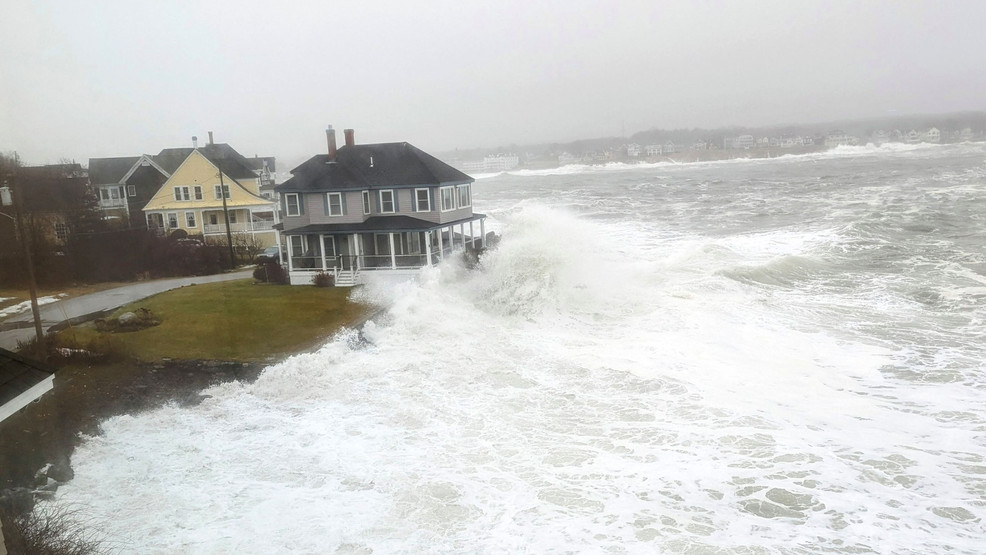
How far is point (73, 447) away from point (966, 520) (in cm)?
1138

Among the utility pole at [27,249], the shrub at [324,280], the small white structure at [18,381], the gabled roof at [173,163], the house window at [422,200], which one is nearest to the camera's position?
the small white structure at [18,381]


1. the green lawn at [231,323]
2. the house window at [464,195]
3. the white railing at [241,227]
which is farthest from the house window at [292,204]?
the house window at [464,195]

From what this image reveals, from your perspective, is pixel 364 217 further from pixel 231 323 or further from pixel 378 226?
pixel 231 323

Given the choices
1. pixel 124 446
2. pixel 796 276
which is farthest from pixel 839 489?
pixel 796 276

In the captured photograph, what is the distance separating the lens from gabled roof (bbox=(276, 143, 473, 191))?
65.0ft

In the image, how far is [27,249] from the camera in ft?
29.3

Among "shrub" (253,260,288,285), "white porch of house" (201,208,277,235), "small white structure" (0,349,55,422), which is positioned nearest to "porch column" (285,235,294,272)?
"shrub" (253,260,288,285)

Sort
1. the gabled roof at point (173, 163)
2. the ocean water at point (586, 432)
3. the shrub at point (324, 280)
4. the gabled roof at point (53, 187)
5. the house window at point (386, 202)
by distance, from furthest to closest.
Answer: the house window at point (386, 202) < the shrub at point (324, 280) < the gabled roof at point (173, 163) < the gabled roof at point (53, 187) < the ocean water at point (586, 432)

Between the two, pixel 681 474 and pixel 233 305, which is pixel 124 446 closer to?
pixel 233 305

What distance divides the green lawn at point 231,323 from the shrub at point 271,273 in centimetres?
103

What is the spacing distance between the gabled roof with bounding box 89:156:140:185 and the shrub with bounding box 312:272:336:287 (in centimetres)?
547

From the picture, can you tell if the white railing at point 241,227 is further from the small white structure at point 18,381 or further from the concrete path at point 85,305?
the small white structure at point 18,381

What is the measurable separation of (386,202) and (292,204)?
2866 mm

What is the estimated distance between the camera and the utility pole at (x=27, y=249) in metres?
8.79
